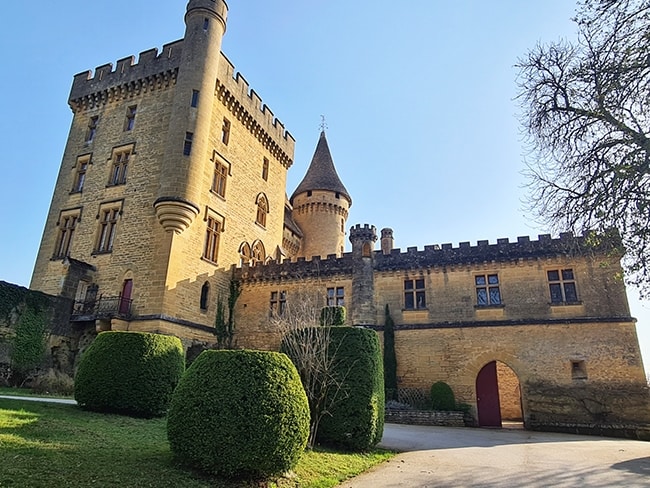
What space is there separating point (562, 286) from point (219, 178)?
57.1 feet

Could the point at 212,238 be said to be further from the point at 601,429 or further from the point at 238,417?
the point at 601,429

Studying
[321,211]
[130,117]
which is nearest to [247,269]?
[130,117]

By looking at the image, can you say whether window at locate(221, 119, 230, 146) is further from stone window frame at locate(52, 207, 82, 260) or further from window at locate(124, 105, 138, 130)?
stone window frame at locate(52, 207, 82, 260)

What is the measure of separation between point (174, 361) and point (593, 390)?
15150 mm

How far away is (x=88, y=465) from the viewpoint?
5.37 metres

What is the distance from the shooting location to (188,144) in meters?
20.9

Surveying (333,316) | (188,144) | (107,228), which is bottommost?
(333,316)

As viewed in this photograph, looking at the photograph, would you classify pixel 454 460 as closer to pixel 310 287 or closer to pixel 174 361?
pixel 174 361

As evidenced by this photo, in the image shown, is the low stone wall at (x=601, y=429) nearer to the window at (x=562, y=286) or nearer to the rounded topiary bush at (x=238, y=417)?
the window at (x=562, y=286)

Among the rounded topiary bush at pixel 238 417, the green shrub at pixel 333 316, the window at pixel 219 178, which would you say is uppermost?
Answer: the window at pixel 219 178

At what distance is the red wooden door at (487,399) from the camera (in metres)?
18.3

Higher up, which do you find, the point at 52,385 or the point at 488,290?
the point at 488,290

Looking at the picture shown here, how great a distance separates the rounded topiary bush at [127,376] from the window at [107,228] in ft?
41.0

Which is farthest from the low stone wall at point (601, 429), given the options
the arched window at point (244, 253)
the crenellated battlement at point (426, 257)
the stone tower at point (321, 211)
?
the stone tower at point (321, 211)
